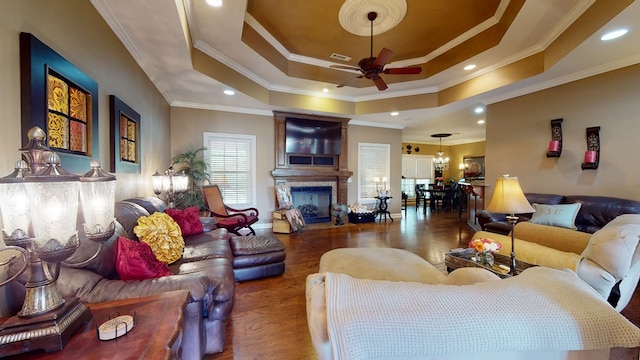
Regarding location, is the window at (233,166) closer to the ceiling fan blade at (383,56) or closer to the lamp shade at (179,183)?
the lamp shade at (179,183)

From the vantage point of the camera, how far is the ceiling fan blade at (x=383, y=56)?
2953 millimetres

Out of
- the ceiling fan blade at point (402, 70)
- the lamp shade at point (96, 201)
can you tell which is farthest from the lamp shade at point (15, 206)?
the ceiling fan blade at point (402, 70)

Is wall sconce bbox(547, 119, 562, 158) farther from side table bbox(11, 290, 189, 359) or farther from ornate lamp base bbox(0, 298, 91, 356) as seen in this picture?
ornate lamp base bbox(0, 298, 91, 356)

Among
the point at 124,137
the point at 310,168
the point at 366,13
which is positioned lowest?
the point at 310,168

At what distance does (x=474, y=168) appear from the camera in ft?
33.6

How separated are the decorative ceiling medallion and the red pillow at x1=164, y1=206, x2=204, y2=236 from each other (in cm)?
331

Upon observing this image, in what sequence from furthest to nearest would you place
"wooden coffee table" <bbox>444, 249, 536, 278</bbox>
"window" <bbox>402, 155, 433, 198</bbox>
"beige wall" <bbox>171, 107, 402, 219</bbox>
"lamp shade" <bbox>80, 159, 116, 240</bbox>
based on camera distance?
1. "window" <bbox>402, 155, 433, 198</bbox>
2. "beige wall" <bbox>171, 107, 402, 219</bbox>
3. "wooden coffee table" <bbox>444, 249, 536, 278</bbox>
4. "lamp shade" <bbox>80, 159, 116, 240</bbox>

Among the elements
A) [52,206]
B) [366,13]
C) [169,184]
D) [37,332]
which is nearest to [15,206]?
[52,206]

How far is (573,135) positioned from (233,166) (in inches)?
242

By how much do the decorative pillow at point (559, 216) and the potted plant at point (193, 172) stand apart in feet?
17.6

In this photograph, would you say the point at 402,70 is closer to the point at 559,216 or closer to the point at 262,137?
the point at 559,216

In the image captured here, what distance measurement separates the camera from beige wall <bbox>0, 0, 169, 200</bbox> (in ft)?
4.02

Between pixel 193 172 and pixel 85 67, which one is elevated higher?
pixel 85 67

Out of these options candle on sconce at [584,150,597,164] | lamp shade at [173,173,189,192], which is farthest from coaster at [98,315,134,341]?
candle on sconce at [584,150,597,164]
